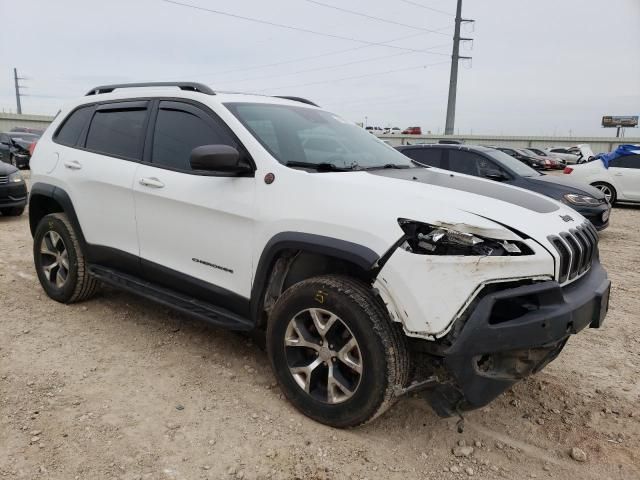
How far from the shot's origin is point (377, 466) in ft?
8.29

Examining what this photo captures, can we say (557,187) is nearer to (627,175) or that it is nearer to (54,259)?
(627,175)

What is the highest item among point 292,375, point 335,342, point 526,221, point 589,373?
point 526,221

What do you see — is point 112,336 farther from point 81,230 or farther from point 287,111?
point 287,111

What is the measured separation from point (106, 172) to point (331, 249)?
7.27 ft

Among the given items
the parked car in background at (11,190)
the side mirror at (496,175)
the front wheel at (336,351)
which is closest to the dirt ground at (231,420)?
the front wheel at (336,351)

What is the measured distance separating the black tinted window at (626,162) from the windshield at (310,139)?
37.8ft

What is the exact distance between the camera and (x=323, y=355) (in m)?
2.74

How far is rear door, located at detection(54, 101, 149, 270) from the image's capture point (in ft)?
12.4

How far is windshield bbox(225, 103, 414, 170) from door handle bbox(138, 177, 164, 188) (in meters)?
0.72

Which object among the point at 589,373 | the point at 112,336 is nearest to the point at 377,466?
the point at 589,373

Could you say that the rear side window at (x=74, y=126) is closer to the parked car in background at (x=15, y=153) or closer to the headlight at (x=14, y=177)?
the headlight at (x=14, y=177)

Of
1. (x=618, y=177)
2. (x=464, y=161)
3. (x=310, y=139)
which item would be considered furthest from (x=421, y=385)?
(x=618, y=177)

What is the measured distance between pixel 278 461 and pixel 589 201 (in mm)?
7585

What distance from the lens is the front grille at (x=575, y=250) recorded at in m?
2.45
